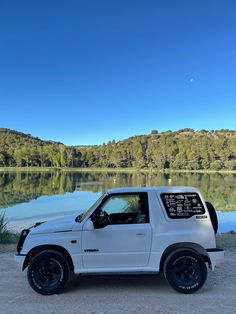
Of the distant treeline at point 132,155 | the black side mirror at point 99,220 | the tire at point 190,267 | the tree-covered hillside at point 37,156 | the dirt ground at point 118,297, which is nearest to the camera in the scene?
the dirt ground at point 118,297

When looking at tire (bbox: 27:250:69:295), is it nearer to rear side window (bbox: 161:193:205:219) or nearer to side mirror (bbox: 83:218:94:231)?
side mirror (bbox: 83:218:94:231)

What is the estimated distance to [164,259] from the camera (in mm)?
6020

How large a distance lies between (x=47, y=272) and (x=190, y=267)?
7.51ft

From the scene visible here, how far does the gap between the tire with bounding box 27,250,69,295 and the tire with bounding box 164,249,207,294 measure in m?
1.64

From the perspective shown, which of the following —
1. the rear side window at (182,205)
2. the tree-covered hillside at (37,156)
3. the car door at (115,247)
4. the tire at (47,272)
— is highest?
the tree-covered hillside at (37,156)

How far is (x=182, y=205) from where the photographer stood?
20.1 feet

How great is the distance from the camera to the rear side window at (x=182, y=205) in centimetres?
610

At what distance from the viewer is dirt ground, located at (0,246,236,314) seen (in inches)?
205

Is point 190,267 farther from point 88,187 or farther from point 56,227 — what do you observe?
point 88,187

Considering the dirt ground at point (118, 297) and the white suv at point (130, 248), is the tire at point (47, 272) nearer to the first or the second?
the white suv at point (130, 248)

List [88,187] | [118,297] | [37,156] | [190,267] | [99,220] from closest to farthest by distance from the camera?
[118,297], [190,267], [99,220], [88,187], [37,156]

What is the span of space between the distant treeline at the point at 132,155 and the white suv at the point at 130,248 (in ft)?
444

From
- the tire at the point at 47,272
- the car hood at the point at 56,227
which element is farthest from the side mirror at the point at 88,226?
the tire at the point at 47,272

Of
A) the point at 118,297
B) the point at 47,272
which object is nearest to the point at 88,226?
the point at 47,272
